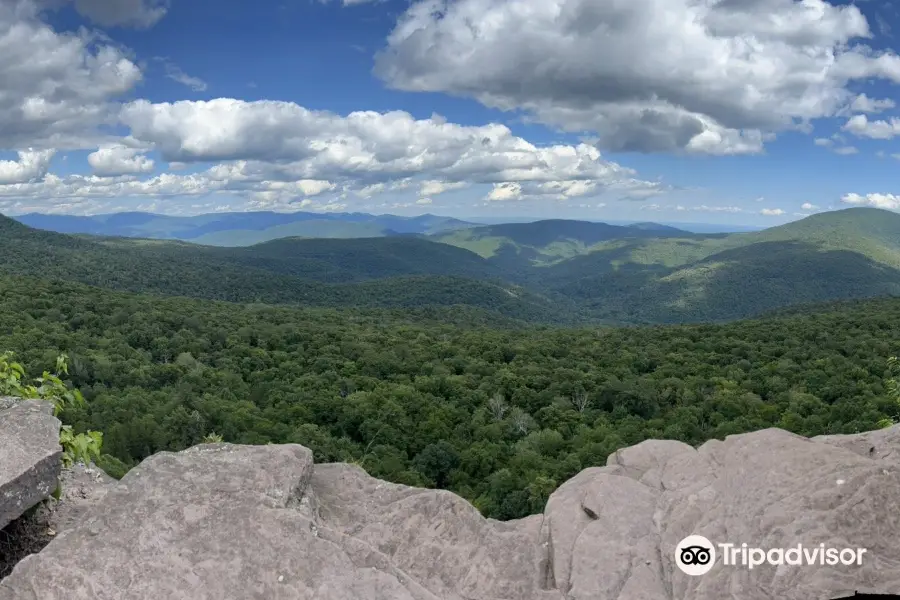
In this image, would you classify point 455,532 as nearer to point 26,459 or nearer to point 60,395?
point 26,459

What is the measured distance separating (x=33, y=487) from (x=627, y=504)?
1444cm

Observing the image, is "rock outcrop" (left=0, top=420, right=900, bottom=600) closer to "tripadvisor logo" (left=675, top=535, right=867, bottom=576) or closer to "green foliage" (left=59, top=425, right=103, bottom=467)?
"tripadvisor logo" (left=675, top=535, right=867, bottom=576)

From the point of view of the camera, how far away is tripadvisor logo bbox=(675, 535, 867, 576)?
476 inches

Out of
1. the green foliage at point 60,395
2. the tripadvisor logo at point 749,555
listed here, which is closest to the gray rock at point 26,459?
the green foliage at point 60,395

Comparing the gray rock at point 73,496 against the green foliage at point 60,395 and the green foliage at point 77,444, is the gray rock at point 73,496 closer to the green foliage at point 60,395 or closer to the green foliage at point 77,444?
the green foliage at point 60,395

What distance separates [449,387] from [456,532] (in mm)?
73701

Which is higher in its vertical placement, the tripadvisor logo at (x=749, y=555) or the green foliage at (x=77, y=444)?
the green foliage at (x=77, y=444)

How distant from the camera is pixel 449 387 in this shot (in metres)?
88.4

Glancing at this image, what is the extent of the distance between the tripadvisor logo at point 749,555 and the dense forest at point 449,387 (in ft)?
133

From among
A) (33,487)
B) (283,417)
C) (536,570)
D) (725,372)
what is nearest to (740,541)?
(536,570)

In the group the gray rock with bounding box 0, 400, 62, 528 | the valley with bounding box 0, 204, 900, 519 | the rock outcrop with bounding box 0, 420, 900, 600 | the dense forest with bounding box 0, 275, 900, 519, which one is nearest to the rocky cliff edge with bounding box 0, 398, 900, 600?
the rock outcrop with bounding box 0, 420, 900, 600

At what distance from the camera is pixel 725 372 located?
9006 cm

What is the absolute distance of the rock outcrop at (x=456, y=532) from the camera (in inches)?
409

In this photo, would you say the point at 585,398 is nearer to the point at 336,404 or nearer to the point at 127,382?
the point at 336,404
